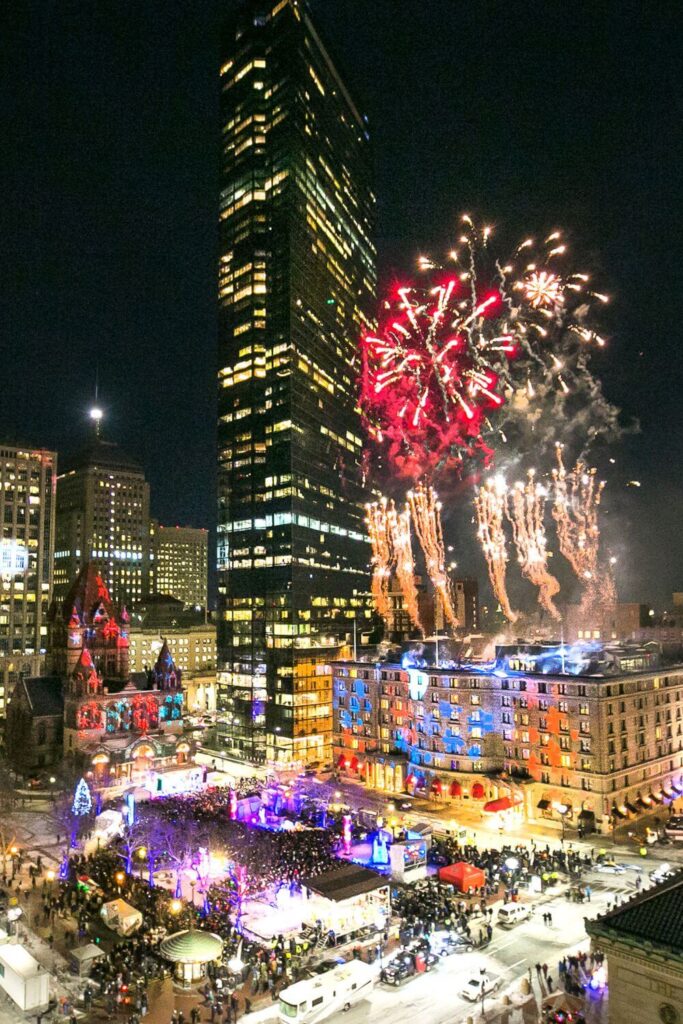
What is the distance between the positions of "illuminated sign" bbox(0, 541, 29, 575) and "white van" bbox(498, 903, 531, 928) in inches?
4664

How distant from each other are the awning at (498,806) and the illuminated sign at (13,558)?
4114 inches

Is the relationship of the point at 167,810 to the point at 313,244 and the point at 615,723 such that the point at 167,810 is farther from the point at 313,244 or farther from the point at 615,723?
the point at 313,244

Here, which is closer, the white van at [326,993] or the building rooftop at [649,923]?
the building rooftop at [649,923]

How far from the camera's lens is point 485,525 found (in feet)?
309

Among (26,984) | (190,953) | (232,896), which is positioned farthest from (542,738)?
(26,984)

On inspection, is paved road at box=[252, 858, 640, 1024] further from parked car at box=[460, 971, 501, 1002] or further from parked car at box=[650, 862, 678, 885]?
→ parked car at box=[650, 862, 678, 885]

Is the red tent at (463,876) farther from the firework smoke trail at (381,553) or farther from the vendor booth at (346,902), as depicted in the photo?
the firework smoke trail at (381,553)

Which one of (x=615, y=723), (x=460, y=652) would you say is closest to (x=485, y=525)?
(x=460, y=652)

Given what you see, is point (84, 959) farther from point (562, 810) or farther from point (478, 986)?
point (562, 810)

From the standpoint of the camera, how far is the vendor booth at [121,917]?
48219mm

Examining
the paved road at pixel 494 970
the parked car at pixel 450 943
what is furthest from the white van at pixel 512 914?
the parked car at pixel 450 943

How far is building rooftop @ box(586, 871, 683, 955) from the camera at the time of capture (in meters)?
28.5

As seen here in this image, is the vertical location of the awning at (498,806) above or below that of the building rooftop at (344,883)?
below

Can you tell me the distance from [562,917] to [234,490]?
83.5m
